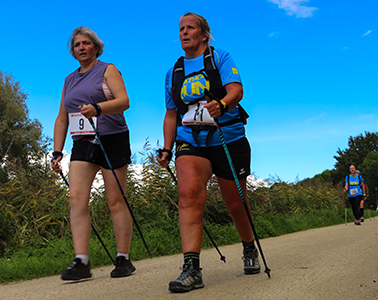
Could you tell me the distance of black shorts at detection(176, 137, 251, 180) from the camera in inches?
148

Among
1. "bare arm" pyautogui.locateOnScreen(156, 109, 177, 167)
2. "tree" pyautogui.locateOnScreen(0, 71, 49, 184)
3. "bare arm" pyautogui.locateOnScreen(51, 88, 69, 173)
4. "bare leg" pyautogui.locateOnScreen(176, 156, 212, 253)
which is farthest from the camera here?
"tree" pyautogui.locateOnScreen(0, 71, 49, 184)

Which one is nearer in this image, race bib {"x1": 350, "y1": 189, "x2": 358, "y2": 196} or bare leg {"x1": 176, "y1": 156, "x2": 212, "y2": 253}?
bare leg {"x1": 176, "y1": 156, "x2": 212, "y2": 253}

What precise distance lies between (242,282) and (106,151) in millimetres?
A: 1832

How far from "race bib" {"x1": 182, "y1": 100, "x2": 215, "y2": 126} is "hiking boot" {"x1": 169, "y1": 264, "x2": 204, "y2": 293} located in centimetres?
116

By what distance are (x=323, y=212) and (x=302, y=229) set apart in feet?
13.7

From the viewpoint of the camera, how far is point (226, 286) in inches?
138

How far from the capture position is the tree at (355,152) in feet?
241

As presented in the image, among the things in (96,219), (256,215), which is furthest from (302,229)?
(96,219)

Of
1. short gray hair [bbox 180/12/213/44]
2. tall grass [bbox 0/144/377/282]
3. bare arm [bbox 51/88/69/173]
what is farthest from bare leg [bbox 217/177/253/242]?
tall grass [bbox 0/144/377/282]

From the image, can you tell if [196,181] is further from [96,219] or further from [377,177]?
[377,177]

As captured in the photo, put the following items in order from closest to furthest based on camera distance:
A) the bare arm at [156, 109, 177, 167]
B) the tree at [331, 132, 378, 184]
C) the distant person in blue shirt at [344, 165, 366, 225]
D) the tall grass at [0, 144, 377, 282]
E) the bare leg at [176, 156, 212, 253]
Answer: the bare leg at [176, 156, 212, 253] → the bare arm at [156, 109, 177, 167] → the tall grass at [0, 144, 377, 282] → the distant person in blue shirt at [344, 165, 366, 225] → the tree at [331, 132, 378, 184]

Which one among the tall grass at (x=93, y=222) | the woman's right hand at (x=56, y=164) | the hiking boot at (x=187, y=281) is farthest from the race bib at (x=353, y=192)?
the hiking boot at (x=187, y=281)

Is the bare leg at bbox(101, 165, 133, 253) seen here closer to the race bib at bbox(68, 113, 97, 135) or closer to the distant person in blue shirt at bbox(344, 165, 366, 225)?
the race bib at bbox(68, 113, 97, 135)

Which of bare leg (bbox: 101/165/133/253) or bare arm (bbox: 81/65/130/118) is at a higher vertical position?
bare arm (bbox: 81/65/130/118)
